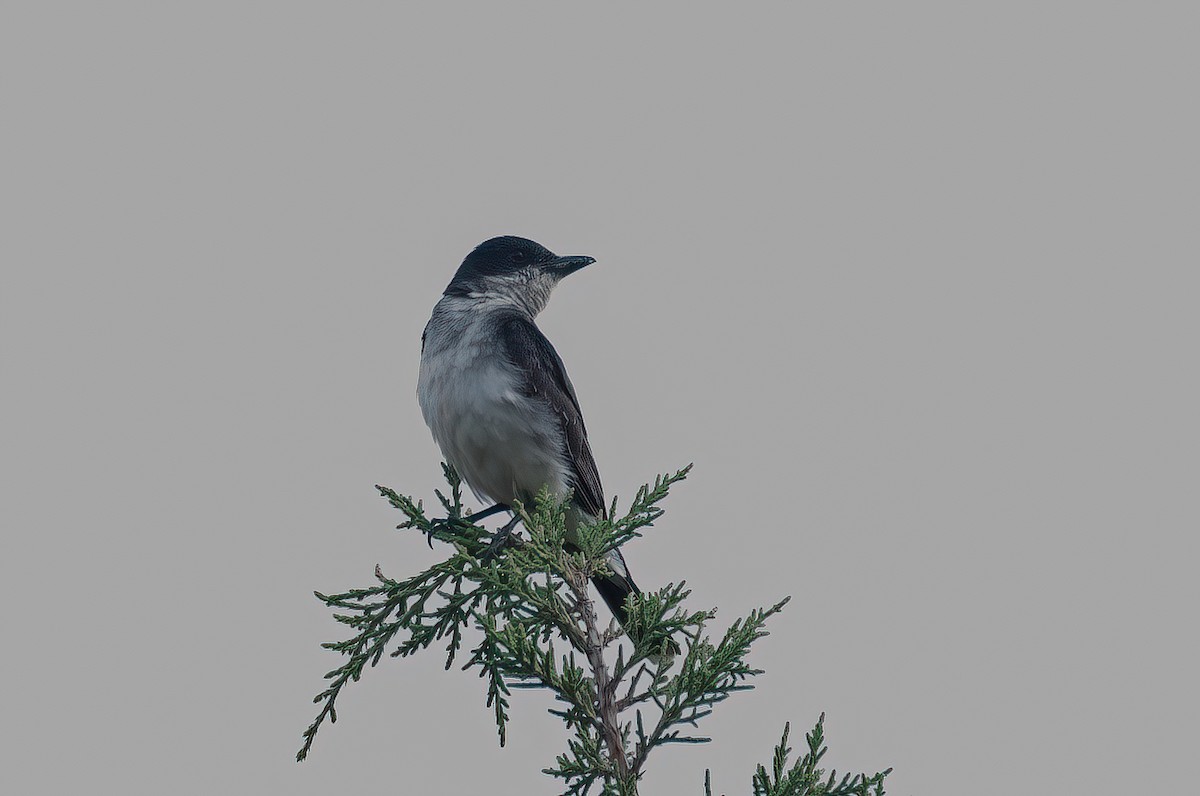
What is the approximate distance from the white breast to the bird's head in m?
0.88

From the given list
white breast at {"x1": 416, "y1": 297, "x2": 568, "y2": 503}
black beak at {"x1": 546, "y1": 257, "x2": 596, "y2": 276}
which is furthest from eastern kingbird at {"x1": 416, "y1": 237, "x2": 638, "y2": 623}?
black beak at {"x1": 546, "y1": 257, "x2": 596, "y2": 276}

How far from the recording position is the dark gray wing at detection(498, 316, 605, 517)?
7.08 meters

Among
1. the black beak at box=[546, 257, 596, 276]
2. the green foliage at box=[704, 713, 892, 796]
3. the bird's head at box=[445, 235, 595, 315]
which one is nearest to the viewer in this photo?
the green foliage at box=[704, 713, 892, 796]

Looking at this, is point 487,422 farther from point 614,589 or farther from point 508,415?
point 614,589

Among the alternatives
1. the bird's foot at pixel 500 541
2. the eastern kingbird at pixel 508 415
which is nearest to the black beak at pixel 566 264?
the eastern kingbird at pixel 508 415

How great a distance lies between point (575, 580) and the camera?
470cm

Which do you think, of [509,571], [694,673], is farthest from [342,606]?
[694,673]

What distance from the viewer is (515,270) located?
8203mm

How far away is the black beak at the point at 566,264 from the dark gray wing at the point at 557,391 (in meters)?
1.01

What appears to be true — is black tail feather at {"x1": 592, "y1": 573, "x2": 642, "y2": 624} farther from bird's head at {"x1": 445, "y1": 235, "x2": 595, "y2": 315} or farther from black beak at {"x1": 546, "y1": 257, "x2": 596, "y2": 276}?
black beak at {"x1": 546, "y1": 257, "x2": 596, "y2": 276}

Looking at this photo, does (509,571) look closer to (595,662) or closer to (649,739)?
(595,662)

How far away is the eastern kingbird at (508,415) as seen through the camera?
6.89 m

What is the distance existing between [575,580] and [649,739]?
2.46ft

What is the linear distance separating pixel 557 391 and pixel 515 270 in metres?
1.34
